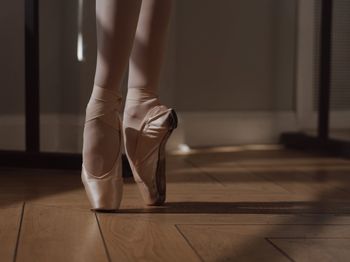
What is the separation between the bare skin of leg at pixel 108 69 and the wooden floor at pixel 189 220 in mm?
69

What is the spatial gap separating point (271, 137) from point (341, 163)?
0.41 metres

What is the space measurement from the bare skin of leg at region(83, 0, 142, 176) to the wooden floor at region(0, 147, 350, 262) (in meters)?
0.07

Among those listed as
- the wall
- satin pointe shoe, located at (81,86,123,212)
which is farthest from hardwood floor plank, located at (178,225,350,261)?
the wall

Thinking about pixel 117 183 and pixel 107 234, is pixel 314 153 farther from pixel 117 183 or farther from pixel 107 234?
pixel 107 234

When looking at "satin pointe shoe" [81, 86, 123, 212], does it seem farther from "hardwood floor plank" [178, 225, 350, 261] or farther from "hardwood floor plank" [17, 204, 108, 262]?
"hardwood floor plank" [178, 225, 350, 261]

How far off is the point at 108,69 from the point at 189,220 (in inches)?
8.4

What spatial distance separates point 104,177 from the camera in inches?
33.4

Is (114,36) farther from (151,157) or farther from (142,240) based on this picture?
(142,240)

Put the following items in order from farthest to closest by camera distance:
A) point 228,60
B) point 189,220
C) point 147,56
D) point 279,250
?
point 228,60 → point 147,56 → point 189,220 → point 279,250

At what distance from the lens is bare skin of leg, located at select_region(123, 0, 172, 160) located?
0.91 m

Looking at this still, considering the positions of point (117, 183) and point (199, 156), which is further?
point (199, 156)

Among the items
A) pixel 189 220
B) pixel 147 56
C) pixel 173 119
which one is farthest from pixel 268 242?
pixel 147 56

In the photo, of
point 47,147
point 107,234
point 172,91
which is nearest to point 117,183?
point 107,234

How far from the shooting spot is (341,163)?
4.94ft
